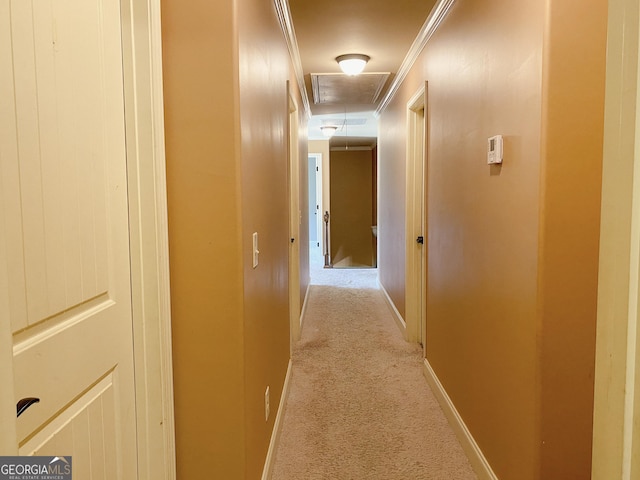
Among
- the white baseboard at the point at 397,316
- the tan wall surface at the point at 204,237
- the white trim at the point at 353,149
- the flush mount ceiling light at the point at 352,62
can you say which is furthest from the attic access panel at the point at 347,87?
the white trim at the point at 353,149

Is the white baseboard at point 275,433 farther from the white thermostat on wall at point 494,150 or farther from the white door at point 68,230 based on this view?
the white thermostat on wall at point 494,150

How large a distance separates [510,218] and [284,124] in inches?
64.4

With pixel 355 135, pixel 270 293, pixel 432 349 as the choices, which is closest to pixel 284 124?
pixel 270 293

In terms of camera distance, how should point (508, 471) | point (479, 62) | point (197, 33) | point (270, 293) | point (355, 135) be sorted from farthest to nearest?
point (355, 135) → point (270, 293) → point (479, 62) → point (508, 471) → point (197, 33)

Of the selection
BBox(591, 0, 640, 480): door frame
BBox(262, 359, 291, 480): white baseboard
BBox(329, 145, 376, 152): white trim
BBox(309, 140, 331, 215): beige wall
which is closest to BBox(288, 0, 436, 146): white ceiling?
BBox(309, 140, 331, 215): beige wall

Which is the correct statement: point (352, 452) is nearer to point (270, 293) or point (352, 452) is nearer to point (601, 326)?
point (270, 293)

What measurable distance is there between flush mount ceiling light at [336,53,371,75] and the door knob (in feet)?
10.7

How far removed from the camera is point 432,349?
Result: 113 inches

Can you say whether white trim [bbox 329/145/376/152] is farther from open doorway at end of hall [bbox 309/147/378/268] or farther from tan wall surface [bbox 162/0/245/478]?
tan wall surface [bbox 162/0/245/478]

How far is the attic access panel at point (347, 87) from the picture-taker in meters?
4.05

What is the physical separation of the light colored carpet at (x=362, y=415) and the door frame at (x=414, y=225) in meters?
0.23

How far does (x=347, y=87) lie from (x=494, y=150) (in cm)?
296

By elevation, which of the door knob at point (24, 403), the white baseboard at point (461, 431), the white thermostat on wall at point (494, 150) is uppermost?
the white thermostat on wall at point (494, 150)

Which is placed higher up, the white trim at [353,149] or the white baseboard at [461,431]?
the white trim at [353,149]
